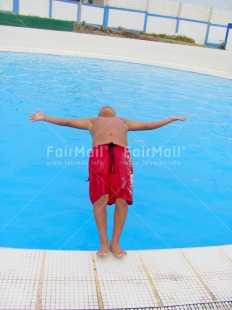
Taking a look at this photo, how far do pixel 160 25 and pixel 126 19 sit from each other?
3.72m

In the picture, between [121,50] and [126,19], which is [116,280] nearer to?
[121,50]

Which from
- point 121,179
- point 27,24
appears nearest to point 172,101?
point 121,179

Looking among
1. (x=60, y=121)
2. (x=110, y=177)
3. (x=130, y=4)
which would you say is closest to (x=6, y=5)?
(x=130, y=4)

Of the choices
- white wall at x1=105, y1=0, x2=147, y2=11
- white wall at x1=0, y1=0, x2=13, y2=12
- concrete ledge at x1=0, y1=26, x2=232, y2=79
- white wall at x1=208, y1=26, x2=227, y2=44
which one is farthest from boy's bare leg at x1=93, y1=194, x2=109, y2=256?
white wall at x1=208, y1=26, x2=227, y2=44

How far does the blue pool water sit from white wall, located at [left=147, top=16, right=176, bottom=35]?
86.8 ft

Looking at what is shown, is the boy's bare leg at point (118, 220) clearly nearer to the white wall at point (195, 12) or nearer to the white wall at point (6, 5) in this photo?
the white wall at point (6, 5)

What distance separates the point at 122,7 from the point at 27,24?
643 inches

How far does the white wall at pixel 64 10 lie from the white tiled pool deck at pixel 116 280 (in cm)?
3357

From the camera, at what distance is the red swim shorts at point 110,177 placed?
3.13m

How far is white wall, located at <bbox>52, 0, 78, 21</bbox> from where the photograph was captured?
108 feet

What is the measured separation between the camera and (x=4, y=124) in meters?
7.88

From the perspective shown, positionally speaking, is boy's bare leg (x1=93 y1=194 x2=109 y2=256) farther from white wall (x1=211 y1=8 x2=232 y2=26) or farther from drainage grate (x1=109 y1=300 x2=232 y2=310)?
white wall (x1=211 y1=8 x2=232 y2=26)

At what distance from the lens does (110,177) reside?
3.15m

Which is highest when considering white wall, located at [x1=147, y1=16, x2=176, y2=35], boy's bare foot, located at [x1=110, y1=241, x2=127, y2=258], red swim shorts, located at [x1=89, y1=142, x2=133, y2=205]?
white wall, located at [x1=147, y1=16, x2=176, y2=35]
